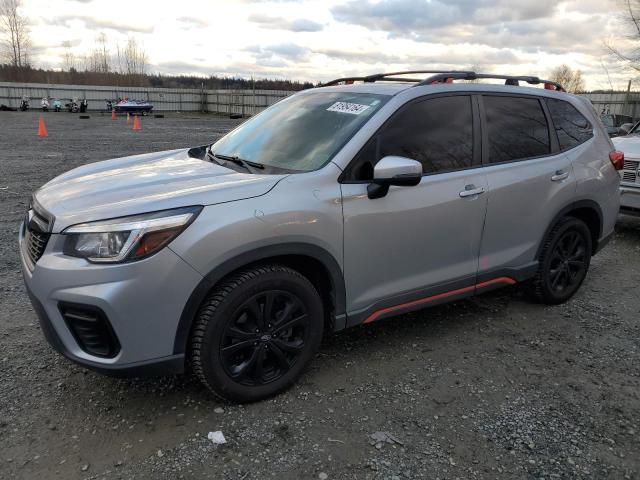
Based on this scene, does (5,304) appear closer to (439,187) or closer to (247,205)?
(247,205)

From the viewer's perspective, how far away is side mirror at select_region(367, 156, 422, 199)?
302cm

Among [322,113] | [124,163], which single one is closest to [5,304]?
[124,163]

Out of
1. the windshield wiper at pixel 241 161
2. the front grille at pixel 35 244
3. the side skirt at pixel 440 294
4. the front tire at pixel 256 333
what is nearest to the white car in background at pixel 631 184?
the side skirt at pixel 440 294

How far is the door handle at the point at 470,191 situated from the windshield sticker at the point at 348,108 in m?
0.88

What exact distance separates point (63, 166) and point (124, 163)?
9.08 metres

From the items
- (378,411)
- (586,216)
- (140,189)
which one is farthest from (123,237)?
(586,216)

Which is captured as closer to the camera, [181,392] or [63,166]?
[181,392]

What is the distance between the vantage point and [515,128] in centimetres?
406

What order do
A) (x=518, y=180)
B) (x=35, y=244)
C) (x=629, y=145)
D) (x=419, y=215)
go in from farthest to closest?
Result: (x=629, y=145) < (x=518, y=180) < (x=419, y=215) < (x=35, y=244)

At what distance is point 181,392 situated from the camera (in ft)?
10.4

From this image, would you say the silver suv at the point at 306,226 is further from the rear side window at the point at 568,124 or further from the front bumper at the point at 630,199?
the front bumper at the point at 630,199

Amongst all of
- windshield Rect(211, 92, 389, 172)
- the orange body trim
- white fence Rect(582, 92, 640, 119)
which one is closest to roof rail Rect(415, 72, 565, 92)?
windshield Rect(211, 92, 389, 172)

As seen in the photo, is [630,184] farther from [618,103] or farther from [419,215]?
[618,103]

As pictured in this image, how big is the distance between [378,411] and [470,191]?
5.27 ft
